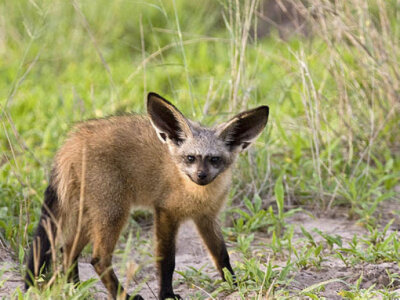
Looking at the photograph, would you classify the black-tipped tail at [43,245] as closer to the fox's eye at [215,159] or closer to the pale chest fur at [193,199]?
the pale chest fur at [193,199]

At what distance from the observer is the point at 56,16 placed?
802cm

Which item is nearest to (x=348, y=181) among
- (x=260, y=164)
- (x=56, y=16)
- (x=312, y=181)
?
(x=312, y=181)

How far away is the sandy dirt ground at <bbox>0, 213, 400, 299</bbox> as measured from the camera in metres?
4.05

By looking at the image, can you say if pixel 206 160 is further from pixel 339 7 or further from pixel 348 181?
pixel 339 7

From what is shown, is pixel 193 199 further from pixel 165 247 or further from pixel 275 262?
pixel 275 262

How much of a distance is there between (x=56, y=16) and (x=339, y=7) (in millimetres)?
3669

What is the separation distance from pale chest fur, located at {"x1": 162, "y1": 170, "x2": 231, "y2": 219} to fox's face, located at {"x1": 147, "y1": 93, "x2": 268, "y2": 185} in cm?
10

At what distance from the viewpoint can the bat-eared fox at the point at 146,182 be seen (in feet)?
13.6

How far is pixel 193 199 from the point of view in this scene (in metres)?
4.34

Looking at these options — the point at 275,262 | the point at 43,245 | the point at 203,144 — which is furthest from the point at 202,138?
the point at 43,245

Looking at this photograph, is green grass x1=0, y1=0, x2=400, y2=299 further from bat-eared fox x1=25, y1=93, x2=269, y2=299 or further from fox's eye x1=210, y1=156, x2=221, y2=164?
fox's eye x1=210, y1=156, x2=221, y2=164

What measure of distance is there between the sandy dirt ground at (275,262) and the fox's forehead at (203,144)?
0.77 metres

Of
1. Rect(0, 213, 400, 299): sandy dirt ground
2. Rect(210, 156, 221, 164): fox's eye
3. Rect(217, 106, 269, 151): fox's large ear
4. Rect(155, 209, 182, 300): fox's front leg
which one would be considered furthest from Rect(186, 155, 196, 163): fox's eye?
Rect(0, 213, 400, 299): sandy dirt ground

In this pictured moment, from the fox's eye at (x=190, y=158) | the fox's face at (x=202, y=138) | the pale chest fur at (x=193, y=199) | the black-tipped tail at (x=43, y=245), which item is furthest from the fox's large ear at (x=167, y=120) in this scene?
the black-tipped tail at (x=43, y=245)
